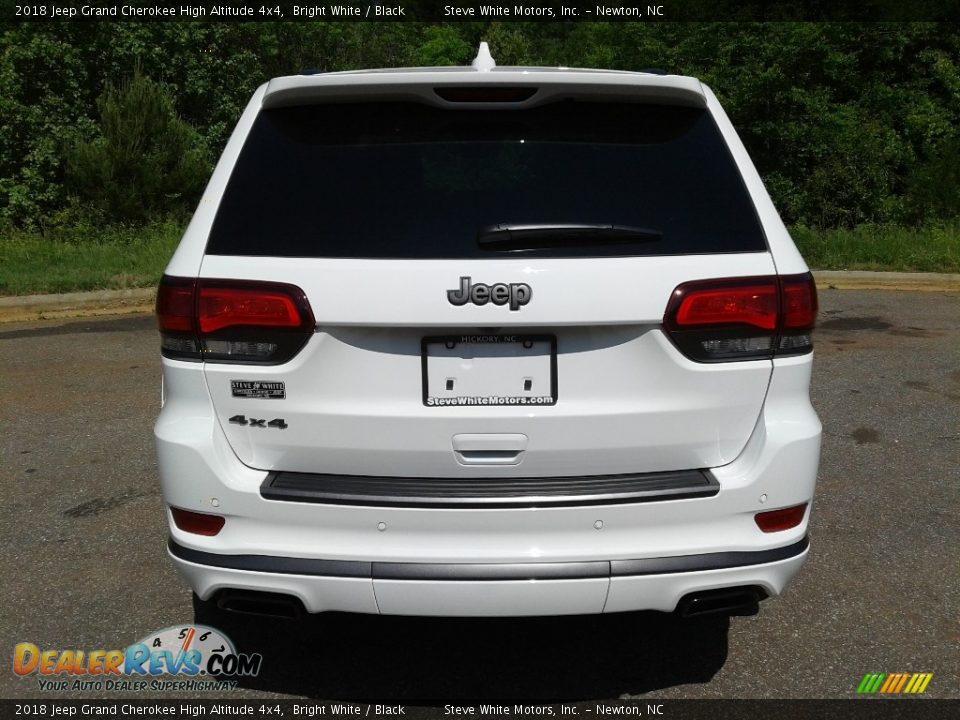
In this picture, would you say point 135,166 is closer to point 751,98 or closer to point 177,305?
point 751,98

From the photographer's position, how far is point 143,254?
12.4 metres

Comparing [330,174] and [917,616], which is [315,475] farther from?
[917,616]

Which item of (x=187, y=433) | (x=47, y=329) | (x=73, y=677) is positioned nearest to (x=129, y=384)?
(x=47, y=329)

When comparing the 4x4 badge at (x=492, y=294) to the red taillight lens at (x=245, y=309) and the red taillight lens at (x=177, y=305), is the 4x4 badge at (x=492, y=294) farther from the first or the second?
the red taillight lens at (x=177, y=305)

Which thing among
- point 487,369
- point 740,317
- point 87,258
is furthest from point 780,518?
point 87,258

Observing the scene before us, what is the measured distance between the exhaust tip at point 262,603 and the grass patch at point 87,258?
840cm

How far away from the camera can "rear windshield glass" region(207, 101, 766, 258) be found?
247 cm

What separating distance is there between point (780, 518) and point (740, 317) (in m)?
0.59

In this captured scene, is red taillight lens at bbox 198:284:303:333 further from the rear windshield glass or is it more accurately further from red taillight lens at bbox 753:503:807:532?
red taillight lens at bbox 753:503:807:532

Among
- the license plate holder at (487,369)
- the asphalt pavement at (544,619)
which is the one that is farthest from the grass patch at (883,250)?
the license plate holder at (487,369)

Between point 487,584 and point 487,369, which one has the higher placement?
point 487,369

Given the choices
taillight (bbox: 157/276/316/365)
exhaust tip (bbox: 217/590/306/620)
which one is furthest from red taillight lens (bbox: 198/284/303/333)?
exhaust tip (bbox: 217/590/306/620)

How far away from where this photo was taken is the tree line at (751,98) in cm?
2066

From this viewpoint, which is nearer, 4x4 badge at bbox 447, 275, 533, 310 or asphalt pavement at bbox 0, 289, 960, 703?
4x4 badge at bbox 447, 275, 533, 310
